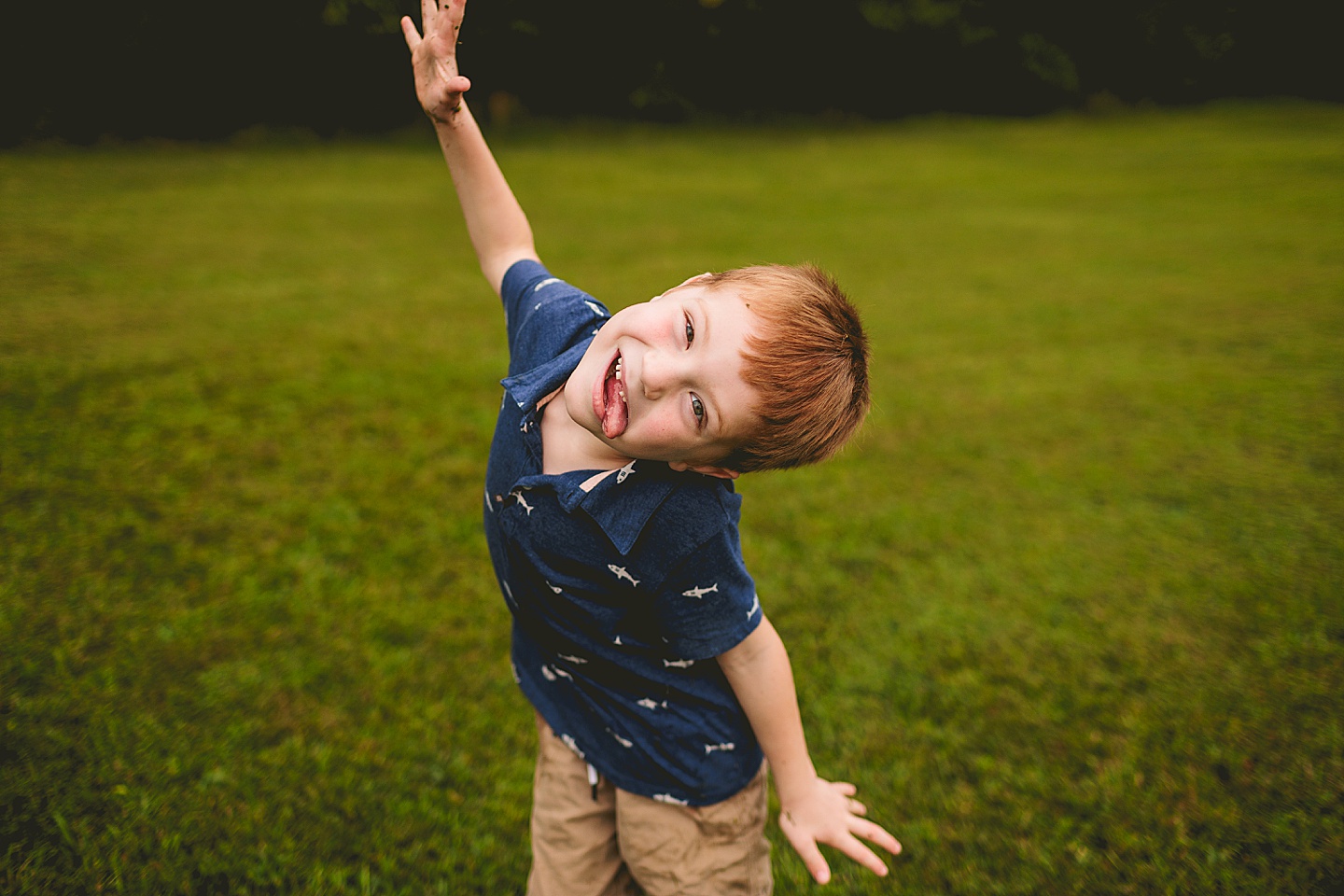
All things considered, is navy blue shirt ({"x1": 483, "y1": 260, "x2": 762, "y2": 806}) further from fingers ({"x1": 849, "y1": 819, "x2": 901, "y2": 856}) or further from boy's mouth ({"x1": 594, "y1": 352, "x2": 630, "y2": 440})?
fingers ({"x1": 849, "y1": 819, "x2": 901, "y2": 856})

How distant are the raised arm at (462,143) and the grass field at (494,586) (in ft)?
4.96

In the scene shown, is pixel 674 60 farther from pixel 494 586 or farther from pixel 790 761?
pixel 790 761

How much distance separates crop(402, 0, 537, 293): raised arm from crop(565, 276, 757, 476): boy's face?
0.46 meters

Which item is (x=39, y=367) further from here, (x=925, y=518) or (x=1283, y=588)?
(x=1283, y=588)

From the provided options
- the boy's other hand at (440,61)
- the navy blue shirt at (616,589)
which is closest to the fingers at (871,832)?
the navy blue shirt at (616,589)

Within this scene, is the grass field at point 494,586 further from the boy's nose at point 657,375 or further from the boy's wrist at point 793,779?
the boy's nose at point 657,375

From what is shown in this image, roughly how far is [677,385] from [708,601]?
1.12 feet

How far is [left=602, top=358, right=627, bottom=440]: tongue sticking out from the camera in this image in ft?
3.87

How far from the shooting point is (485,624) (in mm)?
2902

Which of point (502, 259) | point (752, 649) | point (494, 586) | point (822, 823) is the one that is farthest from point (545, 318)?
point (494, 586)

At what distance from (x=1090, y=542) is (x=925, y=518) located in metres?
0.70

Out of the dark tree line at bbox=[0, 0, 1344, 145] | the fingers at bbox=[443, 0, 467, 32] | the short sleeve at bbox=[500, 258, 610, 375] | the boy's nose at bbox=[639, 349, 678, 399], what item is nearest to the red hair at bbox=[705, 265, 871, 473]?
the boy's nose at bbox=[639, 349, 678, 399]

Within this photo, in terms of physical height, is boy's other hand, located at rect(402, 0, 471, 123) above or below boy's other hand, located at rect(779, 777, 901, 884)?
above

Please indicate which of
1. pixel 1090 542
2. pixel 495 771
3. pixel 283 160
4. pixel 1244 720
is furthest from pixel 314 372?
pixel 283 160
